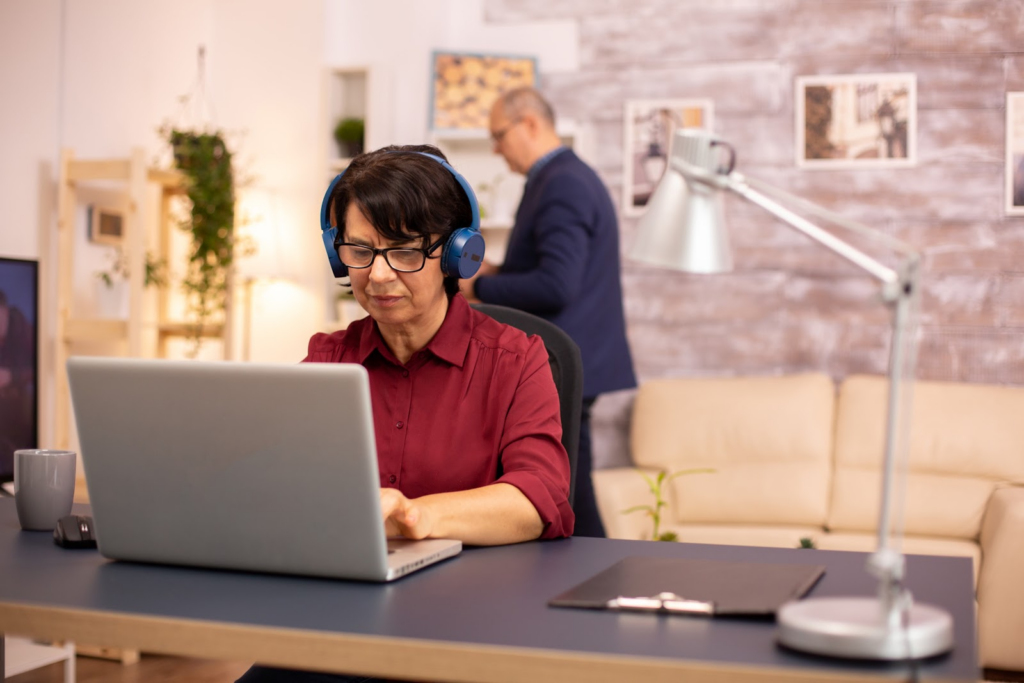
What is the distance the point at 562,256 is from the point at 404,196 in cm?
140

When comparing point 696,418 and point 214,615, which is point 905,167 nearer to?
point 696,418

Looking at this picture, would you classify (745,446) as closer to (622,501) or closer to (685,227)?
(622,501)

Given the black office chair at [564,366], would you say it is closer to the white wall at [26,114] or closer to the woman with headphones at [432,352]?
the woman with headphones at [432,352]

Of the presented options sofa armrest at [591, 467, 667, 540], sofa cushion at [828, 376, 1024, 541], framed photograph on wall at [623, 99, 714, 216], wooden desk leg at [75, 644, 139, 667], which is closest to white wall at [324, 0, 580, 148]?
framed photograph on wall at [623, 99, 714, 216]

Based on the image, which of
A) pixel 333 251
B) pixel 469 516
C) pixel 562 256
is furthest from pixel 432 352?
pixel 562 256

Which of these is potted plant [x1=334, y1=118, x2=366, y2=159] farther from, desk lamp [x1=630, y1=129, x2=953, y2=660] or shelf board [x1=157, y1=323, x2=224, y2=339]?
desk lamp [x1=630, y1=129, x2=953, y2=660]

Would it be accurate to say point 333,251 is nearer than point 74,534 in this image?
No

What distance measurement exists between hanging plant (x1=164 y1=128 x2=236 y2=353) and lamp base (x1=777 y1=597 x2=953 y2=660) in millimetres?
3420

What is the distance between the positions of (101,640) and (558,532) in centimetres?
63

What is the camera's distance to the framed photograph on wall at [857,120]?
3846mm

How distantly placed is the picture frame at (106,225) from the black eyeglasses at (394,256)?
2.56 m

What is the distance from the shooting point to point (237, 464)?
1.07m

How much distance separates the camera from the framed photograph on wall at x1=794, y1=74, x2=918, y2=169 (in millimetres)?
3846

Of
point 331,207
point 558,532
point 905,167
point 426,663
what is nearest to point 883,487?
point 426,663
